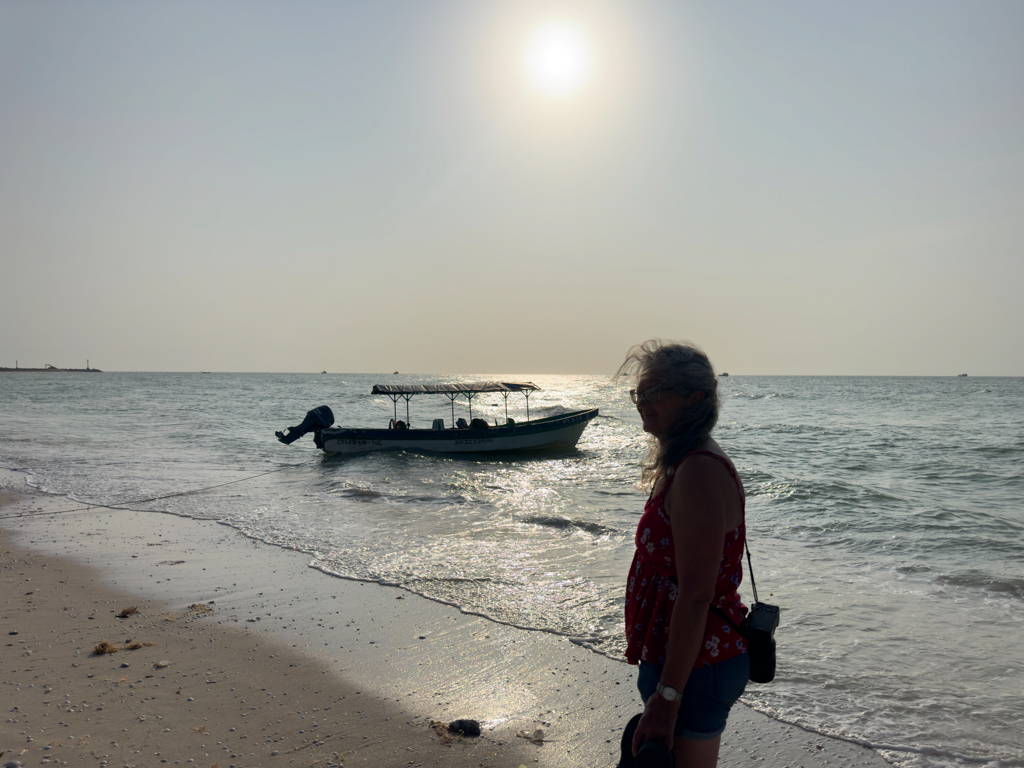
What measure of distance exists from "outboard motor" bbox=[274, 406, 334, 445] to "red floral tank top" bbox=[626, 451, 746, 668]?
898 inches

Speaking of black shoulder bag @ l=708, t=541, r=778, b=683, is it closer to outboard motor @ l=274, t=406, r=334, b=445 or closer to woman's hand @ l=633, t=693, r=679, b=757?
woman's hand @ l=633, t=693, r=679, b=757

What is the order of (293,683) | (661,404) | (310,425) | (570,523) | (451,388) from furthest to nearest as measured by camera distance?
(451,388) → (310,425) → (570,523) → (293,683) → (661,404)

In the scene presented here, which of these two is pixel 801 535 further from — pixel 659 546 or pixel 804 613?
pixel 659 546

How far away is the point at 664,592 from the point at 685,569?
0.68 feet

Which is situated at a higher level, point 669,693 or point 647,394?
point 647,394

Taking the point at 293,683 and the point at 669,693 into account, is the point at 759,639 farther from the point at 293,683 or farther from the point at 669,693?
the point at 293,683

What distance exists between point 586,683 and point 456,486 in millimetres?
12247

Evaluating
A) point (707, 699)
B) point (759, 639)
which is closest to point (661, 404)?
point (759, 639)

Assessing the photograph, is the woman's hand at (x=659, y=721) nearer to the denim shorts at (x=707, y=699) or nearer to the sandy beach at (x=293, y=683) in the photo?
the denim shorts at (x=707, y=699)

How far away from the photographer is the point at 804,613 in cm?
686

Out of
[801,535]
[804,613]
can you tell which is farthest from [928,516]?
[804,613]

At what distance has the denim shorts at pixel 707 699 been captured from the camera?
204 cm

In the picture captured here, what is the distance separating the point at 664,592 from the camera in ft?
6.86

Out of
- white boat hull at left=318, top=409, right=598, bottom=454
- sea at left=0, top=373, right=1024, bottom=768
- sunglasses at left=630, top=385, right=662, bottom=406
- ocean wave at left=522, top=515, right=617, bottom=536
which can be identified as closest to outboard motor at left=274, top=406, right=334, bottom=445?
white boat hull at left=318, top=409, right=598, bottom=454
